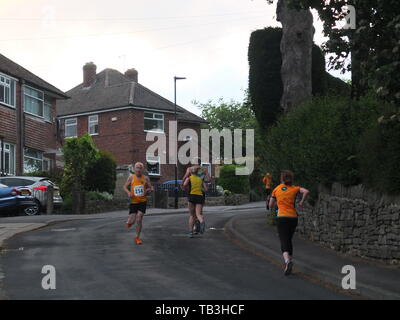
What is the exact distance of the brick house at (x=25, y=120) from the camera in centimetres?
3606

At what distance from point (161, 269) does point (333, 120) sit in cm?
558

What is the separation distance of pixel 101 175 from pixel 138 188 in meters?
19.8

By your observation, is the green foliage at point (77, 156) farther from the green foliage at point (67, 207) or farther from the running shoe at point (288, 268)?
the running shoe at point (288, 268)

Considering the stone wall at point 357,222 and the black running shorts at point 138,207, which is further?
the black running shorts at point 138,207

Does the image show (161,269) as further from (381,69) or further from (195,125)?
(195,125)

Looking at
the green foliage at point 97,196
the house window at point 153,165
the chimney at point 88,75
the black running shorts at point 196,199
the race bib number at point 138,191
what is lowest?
the green foliage at point 97,196

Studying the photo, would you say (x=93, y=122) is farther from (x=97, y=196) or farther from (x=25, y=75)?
(x=97, y=196)

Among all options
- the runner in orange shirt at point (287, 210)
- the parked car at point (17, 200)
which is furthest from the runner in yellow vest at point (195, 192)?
the parked car at point (17, 200)

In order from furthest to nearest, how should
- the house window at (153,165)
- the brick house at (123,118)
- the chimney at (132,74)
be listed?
1. the chimney at (132,74)
2. the house window at (153,165)
3. the brick house at (123,118)

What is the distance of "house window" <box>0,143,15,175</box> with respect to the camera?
3556 cm

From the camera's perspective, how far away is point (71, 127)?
57.5 metres

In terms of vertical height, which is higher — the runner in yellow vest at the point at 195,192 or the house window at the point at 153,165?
the house window at the point at 153,165

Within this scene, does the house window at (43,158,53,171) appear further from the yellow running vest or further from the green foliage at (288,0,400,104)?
the green foliage at (288,0,400,104)
